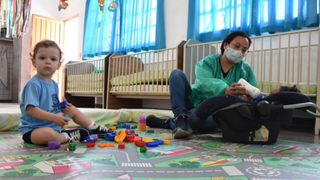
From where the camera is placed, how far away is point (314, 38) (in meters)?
2.52

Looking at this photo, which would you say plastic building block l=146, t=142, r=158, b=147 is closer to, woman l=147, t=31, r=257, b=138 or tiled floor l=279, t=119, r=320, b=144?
woman l=147, t=31, r=257, b=138

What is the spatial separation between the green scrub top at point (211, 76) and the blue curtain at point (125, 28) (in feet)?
7.57

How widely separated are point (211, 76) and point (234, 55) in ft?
0.62

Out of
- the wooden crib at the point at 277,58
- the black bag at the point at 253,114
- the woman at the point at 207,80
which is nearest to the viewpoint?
the black bag at the point at 253,114

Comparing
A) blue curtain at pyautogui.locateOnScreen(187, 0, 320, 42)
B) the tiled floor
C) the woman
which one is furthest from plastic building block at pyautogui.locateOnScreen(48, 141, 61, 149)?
blue curtain at pyautogui.locateOnScreen(187, 0, 320, 42)

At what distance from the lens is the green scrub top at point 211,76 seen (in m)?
1.45

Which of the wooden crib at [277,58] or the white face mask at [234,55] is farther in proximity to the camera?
the wooden crib at [277,58]

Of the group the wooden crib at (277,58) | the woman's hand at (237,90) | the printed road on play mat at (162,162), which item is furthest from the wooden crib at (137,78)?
the printed road on play mat at (162,162)

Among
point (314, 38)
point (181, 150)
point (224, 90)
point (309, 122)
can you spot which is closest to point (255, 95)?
point (224, 90)

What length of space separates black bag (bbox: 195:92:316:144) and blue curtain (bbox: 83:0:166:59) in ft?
8.76

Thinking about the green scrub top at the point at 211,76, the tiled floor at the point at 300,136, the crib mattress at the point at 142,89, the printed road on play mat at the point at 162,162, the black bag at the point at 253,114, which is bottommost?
the tiled floor at the point at 300,136

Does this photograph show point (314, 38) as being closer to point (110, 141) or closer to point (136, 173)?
point (110, 141)

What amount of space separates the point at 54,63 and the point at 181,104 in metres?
0.73

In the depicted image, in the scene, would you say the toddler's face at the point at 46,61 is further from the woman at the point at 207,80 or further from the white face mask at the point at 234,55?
the white face mask at the point at 234,55
